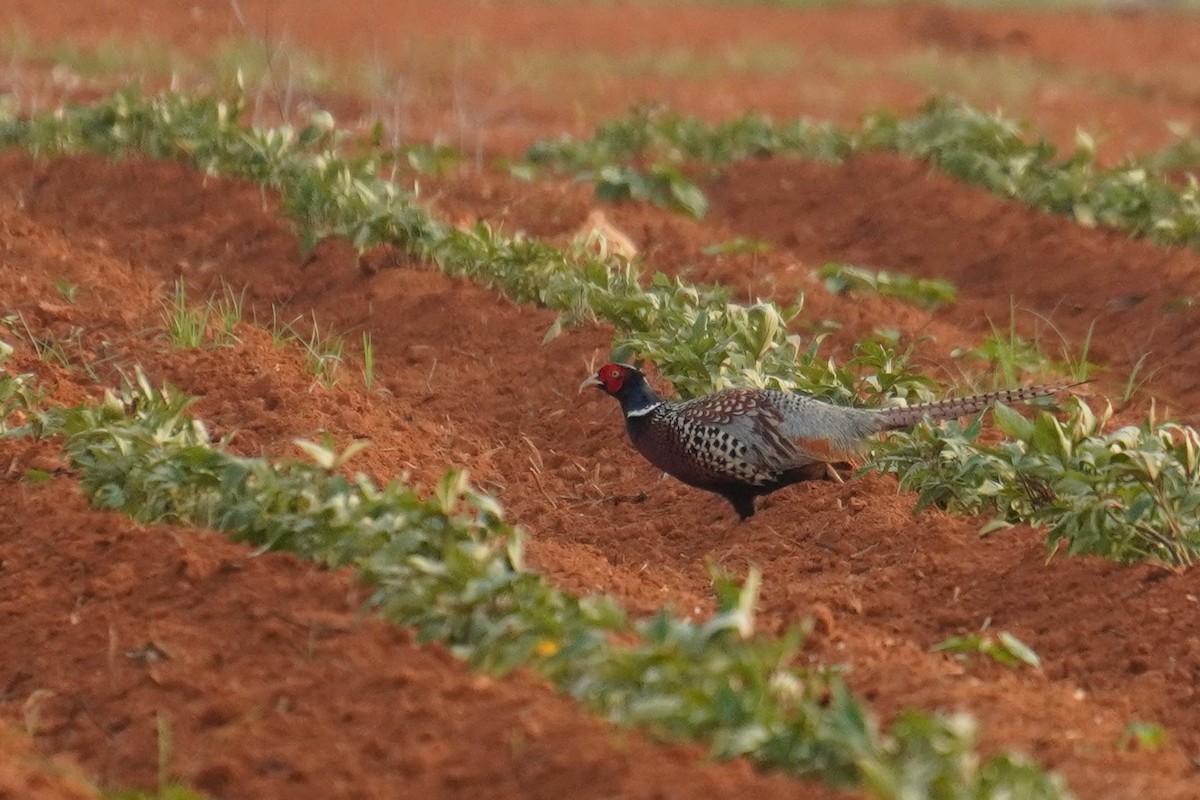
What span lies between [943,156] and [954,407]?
5.13 meters

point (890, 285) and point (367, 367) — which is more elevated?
point (367, 367)

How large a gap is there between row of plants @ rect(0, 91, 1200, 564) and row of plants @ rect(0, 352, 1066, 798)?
3.66ft

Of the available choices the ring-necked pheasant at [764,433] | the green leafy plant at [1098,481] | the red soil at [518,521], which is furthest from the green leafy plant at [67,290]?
the green leafy plant at [1098,481]

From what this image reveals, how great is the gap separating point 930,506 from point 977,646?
1065 mm

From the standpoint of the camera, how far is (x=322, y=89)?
14.2 meters

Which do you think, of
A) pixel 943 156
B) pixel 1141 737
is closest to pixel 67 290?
pixel 1141 737

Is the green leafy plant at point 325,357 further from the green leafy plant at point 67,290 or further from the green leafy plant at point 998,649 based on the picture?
the green leafy plant at point 998,649

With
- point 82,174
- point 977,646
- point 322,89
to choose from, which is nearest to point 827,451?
point 977,646

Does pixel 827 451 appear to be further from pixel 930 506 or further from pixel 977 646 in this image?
pixel 977 646

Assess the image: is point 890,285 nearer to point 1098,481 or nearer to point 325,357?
point 325,357

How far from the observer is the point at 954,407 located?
20.9 feet

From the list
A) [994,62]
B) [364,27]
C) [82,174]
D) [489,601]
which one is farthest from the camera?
[994,62]

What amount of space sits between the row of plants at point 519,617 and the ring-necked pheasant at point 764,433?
112cm

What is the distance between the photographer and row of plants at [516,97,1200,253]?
33.7ft
